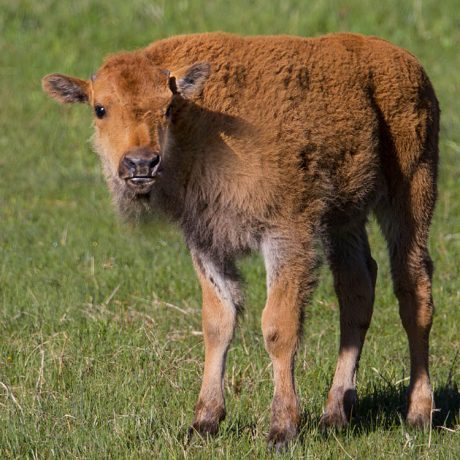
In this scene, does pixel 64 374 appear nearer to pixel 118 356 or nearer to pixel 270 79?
pixel 118 356

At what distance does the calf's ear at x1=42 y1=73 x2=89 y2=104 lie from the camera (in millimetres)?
7254

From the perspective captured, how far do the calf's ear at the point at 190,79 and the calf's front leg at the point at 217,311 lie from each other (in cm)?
118

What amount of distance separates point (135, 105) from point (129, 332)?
2604 mm

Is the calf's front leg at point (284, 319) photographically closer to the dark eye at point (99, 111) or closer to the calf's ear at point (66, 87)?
the dark eye at point (99, 111)

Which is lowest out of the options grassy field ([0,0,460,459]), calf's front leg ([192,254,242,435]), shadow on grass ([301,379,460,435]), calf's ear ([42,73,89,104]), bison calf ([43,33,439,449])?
shadow on grass ([301,379,460,435])

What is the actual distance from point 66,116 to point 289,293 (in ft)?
33.2

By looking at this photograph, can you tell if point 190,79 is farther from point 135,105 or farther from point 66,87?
point 66,87

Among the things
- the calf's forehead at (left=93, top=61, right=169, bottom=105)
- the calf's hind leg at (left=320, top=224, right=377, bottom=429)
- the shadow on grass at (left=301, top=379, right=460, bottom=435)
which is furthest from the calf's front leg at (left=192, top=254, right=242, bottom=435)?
the calf's forehead at (left=93, top=61, right=169, bottom=105)

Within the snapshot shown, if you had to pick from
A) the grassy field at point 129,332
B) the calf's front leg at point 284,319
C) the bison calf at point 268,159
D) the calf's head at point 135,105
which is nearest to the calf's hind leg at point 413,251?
the bison calf at point 268,159

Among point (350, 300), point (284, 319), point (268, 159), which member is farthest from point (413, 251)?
point (268, 159)

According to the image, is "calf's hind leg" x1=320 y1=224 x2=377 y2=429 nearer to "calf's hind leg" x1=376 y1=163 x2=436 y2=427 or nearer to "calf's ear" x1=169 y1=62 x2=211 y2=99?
"calf's hind leg" x1=376 y1=163 x2=436 y2=427

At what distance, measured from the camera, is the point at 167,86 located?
699cm

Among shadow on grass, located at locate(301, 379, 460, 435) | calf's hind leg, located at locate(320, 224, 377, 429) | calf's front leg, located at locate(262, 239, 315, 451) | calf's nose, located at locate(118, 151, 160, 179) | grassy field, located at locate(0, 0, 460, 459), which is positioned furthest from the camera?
calf's hind leg, located at locate(320, 224, 377, 429)

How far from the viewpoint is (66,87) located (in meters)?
7.27
